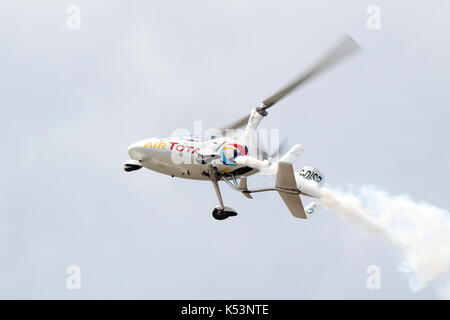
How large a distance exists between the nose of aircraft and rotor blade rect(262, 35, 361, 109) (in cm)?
695

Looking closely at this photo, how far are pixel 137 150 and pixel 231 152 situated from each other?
5.24 metres

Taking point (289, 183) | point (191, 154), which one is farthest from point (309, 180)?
point (191, 154)

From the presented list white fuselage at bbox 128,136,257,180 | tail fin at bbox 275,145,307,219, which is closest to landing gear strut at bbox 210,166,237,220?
white fuselage at bbox 128,136,257,180

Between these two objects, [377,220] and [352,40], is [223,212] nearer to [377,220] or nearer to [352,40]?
[377,220]

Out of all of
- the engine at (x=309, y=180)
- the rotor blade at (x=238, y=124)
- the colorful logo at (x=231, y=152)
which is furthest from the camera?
the rotor blade at (x=238, y=124)

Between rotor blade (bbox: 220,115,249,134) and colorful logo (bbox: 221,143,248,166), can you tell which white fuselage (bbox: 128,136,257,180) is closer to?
colorful logo (bbox: 221,143,248,166)

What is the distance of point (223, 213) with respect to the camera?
1863 inches

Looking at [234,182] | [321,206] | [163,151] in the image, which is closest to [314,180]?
[321,206]

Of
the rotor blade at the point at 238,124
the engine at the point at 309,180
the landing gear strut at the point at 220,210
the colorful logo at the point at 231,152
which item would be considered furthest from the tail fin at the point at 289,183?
the rotor blade at the point at 238,124

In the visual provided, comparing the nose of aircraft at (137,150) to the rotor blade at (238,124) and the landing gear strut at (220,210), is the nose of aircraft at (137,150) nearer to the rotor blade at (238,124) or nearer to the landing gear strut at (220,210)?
the landing gear strut at (220,210)

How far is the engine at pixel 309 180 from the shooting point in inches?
1774

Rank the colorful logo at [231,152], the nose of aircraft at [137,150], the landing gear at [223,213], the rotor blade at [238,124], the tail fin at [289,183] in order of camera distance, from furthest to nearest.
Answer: the rotor blade at [238,124]
the nose of aircraft at [137,150]
the landing gear at [223,213]
the colorful logo at [231,152]
the tail fin at [289,183]

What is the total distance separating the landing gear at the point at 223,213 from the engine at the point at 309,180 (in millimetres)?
4043

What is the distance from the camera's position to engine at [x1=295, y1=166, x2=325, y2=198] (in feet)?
148
